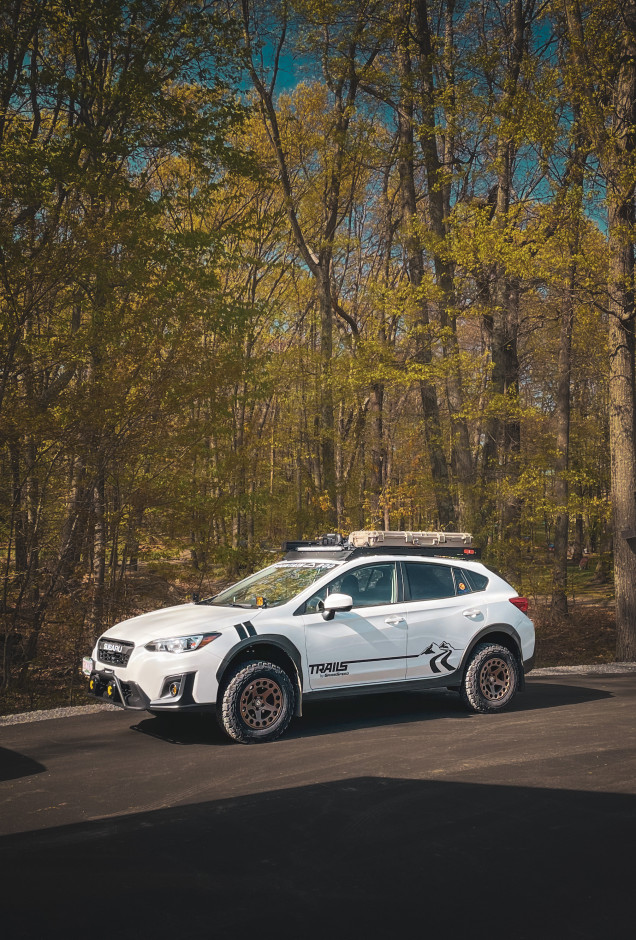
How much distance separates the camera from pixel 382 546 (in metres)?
8.64

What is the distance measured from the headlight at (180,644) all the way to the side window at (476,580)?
10.5 feet

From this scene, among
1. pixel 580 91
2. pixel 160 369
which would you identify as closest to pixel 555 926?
pixel 160 369

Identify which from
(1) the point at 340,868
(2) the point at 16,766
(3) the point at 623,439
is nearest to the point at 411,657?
(2) the point at 16,766

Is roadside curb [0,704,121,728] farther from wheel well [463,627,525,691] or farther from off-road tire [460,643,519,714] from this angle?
wheel well [463,627,525,691]

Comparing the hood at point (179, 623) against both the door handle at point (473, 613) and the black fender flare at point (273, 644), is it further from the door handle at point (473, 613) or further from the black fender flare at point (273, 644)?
the door handle at point (473, 613)

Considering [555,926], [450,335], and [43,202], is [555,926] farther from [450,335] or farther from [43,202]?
[450,335]

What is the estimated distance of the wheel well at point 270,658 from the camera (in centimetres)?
722

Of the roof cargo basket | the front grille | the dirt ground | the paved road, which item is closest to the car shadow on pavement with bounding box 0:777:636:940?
the paved road

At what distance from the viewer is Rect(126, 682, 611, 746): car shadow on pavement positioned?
25.2 feet

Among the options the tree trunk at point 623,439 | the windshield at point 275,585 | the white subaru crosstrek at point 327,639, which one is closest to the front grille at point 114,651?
the white subaru crosstrek at point 327,639

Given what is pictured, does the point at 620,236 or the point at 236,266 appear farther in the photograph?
the point at 236,266

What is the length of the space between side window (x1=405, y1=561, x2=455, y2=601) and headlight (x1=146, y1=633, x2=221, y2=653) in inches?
95.2

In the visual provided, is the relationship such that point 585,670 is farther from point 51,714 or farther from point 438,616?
point 51,714

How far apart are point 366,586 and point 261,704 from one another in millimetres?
1672
